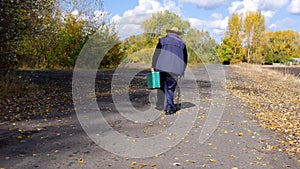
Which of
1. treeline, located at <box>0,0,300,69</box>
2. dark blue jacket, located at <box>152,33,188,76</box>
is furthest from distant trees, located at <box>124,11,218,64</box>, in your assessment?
dark blue jacket, located at <box>152,33,188,76</box>

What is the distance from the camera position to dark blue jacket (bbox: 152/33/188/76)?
9133 mm

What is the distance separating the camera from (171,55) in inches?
360

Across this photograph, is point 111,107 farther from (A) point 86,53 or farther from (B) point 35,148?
(A) point 86,53

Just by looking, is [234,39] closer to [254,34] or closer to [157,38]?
[254,34]

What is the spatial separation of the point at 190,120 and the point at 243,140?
2108 mm

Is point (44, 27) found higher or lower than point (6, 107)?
higher

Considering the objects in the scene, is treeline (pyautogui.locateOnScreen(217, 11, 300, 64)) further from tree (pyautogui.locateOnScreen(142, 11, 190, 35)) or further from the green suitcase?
the green suitcase

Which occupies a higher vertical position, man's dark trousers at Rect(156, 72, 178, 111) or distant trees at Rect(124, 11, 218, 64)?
distant trees at Rect(124, 11, 218, 64)

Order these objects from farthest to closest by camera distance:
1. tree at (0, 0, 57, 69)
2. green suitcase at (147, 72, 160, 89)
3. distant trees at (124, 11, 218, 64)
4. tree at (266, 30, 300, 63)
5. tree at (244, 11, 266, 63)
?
tree at (266, 30, 300, 63) < tree at (244, 11, 266, 63) < distant trees at (124, 11, 218, 64) < tree at (0, 0, 57, 69) < green suitcase at (147, 72, 160, 89)

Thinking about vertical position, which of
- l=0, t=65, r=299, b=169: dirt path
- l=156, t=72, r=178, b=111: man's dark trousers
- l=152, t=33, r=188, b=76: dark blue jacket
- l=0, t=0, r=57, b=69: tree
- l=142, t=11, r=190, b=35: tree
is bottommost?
l=0, t=65, r=299, b=169: dirt path

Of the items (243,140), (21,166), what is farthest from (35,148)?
(243,140)

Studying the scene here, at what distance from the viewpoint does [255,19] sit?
80.1 m

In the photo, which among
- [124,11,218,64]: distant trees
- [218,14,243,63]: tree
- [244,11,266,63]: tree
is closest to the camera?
[124,11,218,64]: distant trees

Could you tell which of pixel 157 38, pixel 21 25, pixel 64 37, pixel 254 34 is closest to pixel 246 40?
pixel 254 34
